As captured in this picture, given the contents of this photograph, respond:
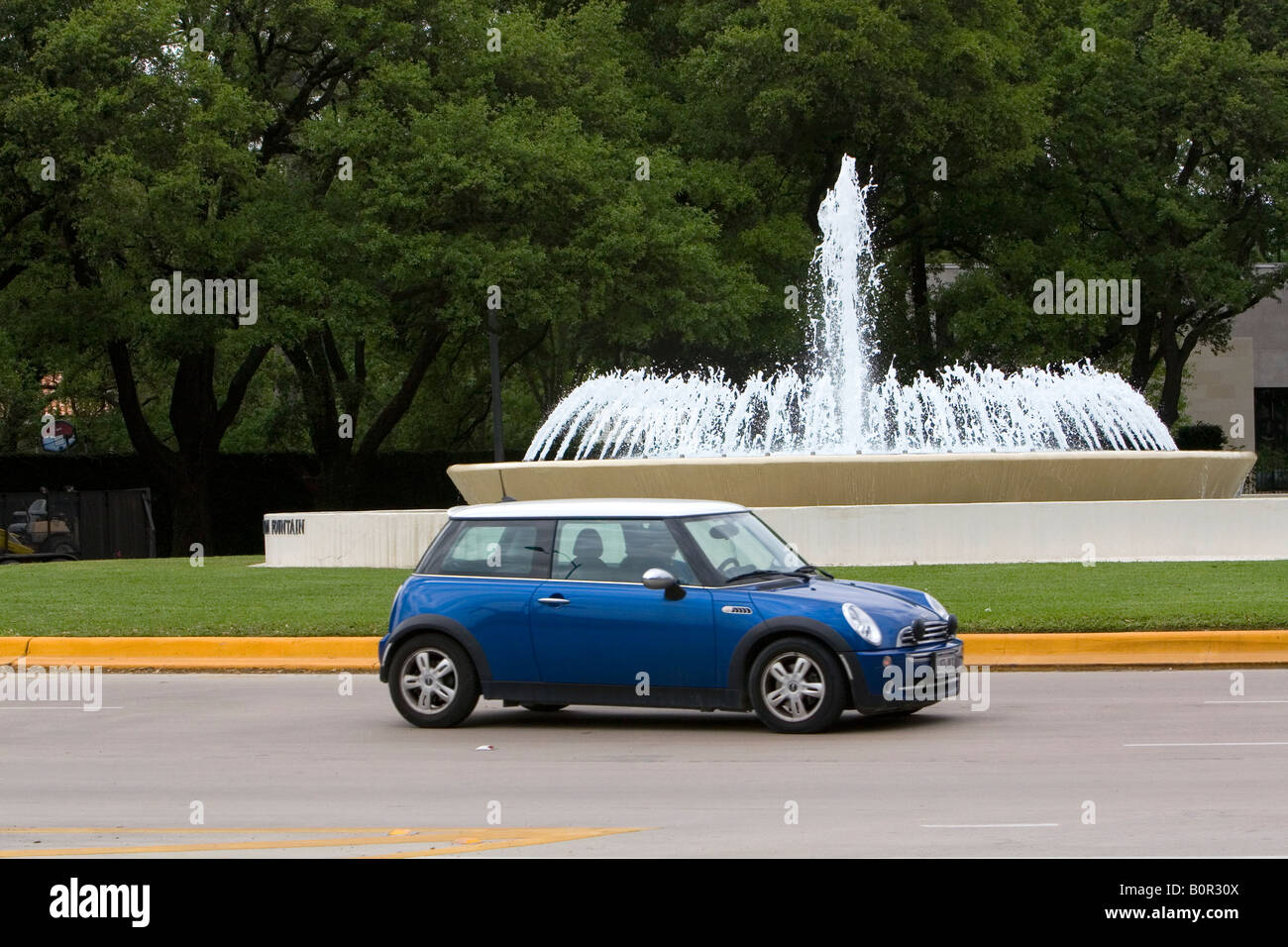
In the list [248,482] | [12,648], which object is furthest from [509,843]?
[248,482]

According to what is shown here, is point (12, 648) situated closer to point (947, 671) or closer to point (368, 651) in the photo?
point (368, 651)

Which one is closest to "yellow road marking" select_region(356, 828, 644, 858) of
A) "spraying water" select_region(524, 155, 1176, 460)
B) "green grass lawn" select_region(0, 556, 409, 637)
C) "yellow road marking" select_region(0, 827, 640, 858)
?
"yellow road marking" select_region(0, 827, 640, 858)

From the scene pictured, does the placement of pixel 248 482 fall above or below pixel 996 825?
above

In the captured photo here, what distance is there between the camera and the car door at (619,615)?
1105 centimetres

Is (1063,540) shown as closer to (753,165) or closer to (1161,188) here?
(753,165)

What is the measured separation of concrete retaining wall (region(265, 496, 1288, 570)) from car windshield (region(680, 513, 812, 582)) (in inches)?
387

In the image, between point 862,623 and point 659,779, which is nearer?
point 659,779

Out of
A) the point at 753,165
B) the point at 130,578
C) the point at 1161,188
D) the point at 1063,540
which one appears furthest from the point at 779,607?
the point at 1161,188

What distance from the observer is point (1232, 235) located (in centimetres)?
4553

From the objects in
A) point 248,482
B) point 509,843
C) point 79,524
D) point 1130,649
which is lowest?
point 509,843

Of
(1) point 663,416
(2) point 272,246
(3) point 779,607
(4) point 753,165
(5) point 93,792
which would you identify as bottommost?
(5) point 93,792

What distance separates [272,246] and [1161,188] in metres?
21.9

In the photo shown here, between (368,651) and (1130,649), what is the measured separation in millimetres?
6603

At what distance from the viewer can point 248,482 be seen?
4334 centimetres
